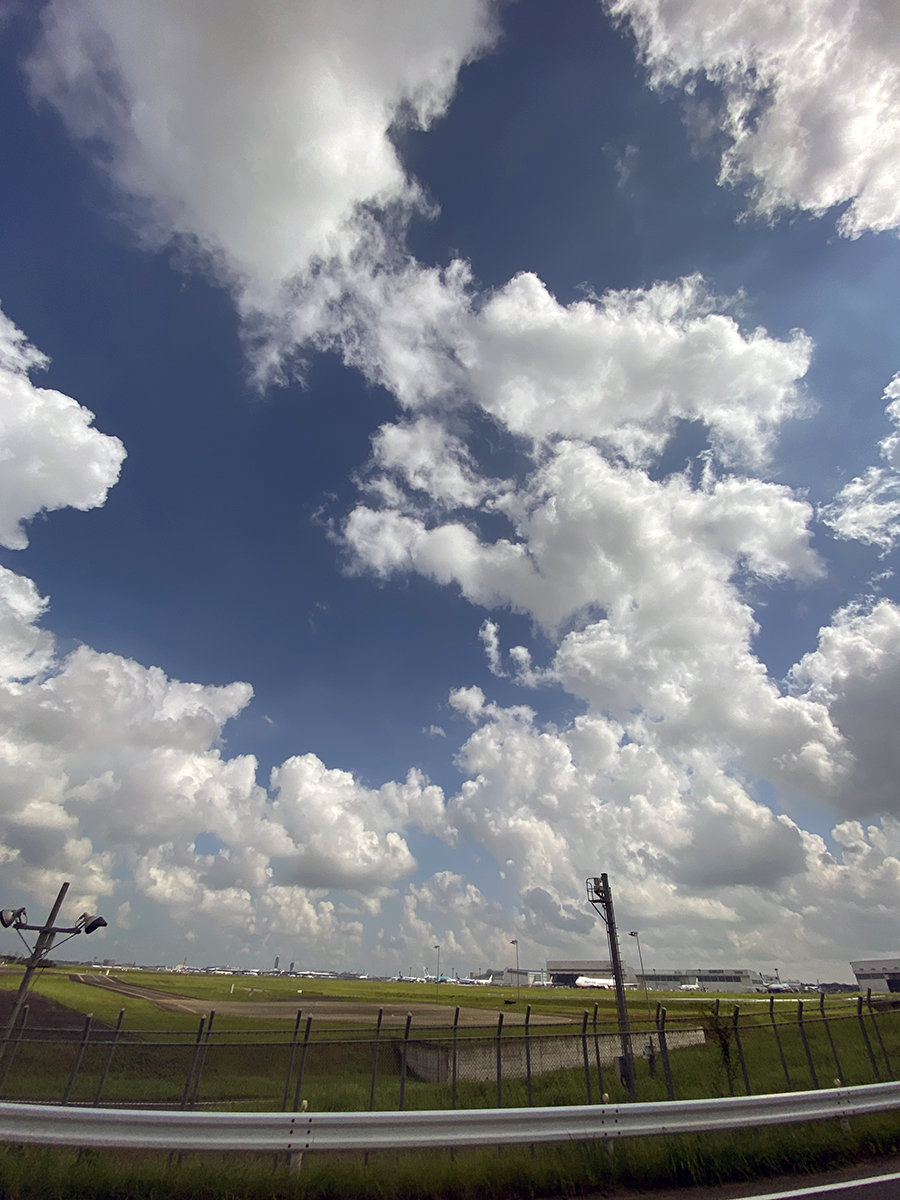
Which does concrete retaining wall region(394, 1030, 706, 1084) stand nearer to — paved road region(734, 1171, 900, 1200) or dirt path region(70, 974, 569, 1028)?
paved road region(734, 1171, 900, 1200)

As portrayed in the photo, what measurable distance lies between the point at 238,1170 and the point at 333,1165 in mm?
1211

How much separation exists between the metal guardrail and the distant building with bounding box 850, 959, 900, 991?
17244 cm

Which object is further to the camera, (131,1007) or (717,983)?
(717,983)

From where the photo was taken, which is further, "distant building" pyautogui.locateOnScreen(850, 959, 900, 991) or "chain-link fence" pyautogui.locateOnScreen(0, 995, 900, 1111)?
"distant building" pyautogui.locateOnScreen(850, 959, 900, 991)

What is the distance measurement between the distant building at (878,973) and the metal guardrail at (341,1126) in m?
172

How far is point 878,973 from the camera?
462 feet

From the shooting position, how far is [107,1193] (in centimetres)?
736

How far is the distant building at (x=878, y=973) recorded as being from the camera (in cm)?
13525

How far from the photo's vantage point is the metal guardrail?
261 inches

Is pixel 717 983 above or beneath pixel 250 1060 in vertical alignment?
above

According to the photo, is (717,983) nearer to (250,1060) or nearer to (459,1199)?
(250,1060)

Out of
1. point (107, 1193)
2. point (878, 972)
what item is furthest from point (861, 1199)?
point (878, 972)

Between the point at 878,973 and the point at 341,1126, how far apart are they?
184915 mm

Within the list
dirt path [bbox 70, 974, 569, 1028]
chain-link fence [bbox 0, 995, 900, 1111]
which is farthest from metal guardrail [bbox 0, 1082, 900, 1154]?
dirt path [bbox 70, 974, 569, 1028]
